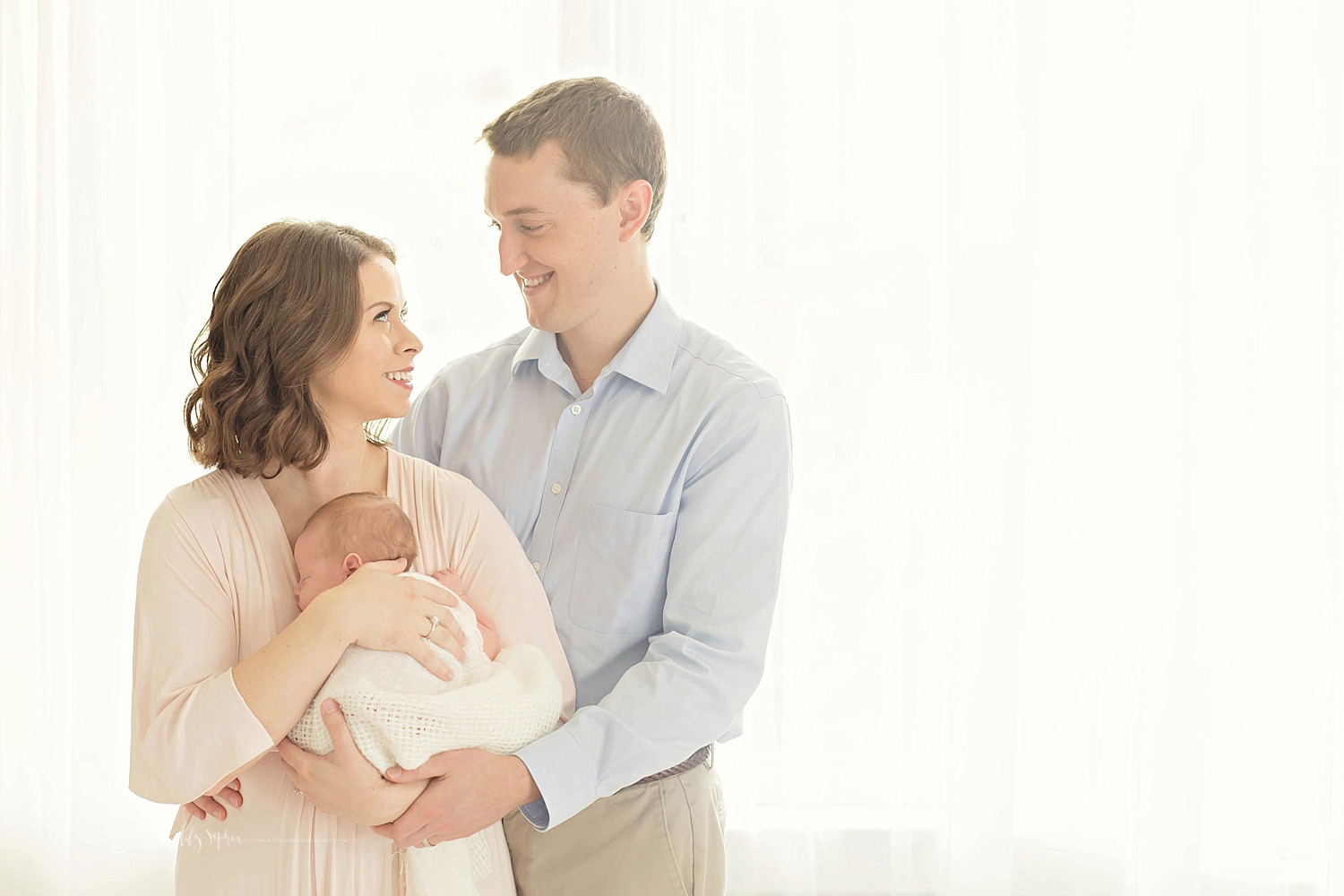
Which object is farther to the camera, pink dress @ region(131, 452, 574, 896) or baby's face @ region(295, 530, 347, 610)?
baby's face @ region(295, 530, 347, 610)

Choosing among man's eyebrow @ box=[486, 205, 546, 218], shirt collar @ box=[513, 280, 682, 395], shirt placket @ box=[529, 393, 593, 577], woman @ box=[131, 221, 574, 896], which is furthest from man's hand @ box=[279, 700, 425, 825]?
man's eyebrow @ box=[486, 205, 546, 218]

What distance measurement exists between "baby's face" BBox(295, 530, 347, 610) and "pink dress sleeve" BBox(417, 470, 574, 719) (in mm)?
129

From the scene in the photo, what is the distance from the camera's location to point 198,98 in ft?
7.95

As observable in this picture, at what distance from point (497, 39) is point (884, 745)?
187cm

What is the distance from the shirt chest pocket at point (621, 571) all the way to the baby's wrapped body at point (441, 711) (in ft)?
0.67

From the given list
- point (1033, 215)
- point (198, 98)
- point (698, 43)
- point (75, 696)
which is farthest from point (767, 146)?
point (75, 696)

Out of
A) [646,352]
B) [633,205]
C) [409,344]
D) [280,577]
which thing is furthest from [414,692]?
[633,205]

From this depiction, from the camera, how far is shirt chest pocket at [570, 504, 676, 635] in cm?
157

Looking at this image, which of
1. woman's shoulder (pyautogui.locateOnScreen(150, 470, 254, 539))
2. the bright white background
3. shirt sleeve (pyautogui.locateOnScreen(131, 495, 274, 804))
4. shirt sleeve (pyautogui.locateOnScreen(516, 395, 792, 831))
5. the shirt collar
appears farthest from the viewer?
the bright white background

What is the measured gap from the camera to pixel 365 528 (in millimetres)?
1332

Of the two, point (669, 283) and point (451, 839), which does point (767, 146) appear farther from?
point (451, 839)

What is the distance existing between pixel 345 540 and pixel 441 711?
245 millimetres

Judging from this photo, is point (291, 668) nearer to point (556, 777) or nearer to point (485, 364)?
point (556, 777)

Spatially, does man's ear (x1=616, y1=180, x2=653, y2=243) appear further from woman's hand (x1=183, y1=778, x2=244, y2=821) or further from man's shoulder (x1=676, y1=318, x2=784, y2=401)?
woman's hand (x1=183, y1=778, x2=244, y2=821)
